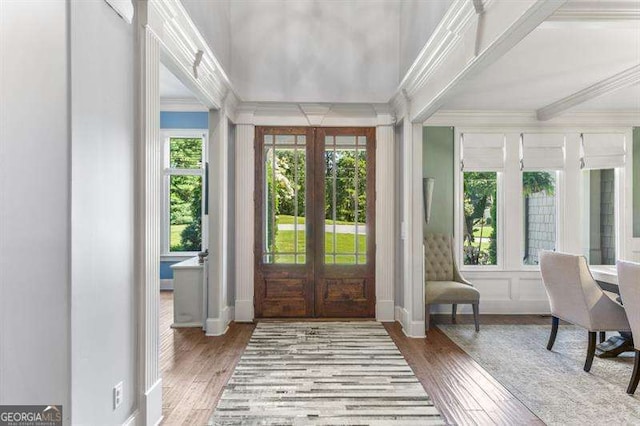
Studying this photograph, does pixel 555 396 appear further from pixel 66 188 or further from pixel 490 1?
pixel 66 188

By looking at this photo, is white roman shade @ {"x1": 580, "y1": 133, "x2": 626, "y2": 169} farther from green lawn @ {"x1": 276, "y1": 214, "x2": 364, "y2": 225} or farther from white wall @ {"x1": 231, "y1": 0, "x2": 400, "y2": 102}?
green lawn @ {"x1": 276, "y1": 214, "x2": 364, "y2": 225}

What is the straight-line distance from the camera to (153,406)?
236cm

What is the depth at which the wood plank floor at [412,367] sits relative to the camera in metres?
2.60

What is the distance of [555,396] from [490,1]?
274 cm

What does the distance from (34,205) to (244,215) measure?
3357 mm

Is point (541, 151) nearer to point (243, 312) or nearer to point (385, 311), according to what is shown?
point (385, 311)

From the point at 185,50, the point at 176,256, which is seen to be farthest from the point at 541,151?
the point at 176,256

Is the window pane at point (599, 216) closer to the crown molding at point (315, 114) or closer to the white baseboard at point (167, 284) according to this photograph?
the crown molding at point (315, 114)

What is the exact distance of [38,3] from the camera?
1.58 meters

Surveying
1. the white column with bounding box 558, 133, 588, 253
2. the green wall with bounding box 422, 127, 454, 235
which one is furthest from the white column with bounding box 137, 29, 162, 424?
the white column with bounding box 558, 133, 588, 253

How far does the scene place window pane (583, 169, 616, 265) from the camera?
18.1 feet

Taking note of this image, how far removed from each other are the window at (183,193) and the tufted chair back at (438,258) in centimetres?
392

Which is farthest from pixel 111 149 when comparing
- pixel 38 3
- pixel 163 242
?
pixel 163 242

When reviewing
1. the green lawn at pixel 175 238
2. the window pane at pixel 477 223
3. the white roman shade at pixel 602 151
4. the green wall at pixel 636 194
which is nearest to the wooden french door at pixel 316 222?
the window pane at pixel 477 223
